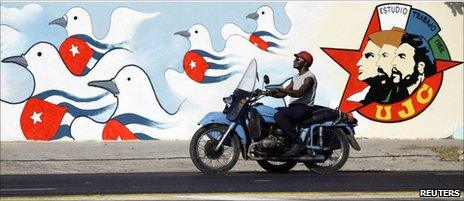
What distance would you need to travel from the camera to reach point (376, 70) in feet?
50.5

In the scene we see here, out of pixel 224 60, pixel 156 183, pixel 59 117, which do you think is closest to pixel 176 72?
pixel 224 60

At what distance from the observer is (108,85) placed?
49.2 ft

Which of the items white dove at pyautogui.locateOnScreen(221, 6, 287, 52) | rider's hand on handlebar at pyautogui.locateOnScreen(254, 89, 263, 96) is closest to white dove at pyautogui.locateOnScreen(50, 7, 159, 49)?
white dove at pyautogui.locateOnScreen(221, 6, 287, 52)

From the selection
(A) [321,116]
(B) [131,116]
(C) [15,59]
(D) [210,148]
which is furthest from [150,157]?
(C) [15,59]

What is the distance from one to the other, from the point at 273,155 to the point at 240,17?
575 centimetres

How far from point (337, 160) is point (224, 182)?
171 centimetres

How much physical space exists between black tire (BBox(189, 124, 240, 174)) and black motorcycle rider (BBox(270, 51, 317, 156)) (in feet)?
2.02

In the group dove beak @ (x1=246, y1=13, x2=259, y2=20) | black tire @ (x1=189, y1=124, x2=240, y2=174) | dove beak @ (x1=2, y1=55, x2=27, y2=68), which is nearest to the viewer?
black tire @ (x1=189, y1=124, x2=240, y2=174)

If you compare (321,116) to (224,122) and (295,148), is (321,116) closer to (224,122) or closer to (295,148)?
(295,148)

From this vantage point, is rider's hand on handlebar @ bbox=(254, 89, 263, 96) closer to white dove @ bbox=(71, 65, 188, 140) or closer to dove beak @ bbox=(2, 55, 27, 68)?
white dove @ bbox=(71, 65, 188, 140)

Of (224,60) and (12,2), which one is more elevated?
(12,2)

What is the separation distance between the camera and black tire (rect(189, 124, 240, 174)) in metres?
9.71

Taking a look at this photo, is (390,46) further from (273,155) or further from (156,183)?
(156,183)

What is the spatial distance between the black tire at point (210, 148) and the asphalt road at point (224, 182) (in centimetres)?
13
